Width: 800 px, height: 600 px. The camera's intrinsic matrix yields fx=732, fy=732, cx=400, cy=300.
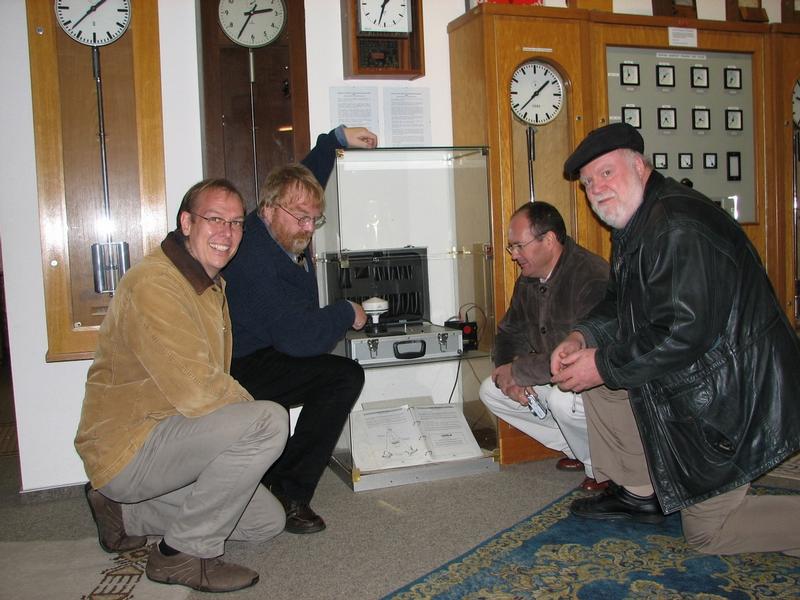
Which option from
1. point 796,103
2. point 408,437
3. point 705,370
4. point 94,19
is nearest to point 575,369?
point 705,370

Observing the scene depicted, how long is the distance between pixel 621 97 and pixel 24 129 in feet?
8.61

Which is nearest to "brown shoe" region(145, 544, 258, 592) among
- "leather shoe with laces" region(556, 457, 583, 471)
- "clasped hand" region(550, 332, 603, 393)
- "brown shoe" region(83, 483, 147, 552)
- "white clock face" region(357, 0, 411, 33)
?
"brown shoe" region(83, 483, 147, 552)

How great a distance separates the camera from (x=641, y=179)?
7.42 ft

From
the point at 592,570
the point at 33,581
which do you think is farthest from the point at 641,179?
the point at 33,581

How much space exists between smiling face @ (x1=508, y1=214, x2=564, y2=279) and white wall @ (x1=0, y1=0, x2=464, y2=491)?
1401mm

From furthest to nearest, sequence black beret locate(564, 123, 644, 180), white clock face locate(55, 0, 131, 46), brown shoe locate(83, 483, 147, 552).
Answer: white clock face locate(55, 0, 131, 46) < brown shoe locate(83, 483, 147, 552) < black beret locate(564, 123, 644, 180)

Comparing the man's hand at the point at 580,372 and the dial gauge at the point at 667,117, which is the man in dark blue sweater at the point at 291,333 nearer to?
the man's hand at the point at 580,372

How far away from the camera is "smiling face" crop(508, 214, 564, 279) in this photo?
2.96 m

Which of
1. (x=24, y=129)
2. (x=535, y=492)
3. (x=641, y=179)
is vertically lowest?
(x=535, y=492)

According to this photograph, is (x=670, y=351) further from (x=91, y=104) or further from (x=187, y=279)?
(x=91, y=104)

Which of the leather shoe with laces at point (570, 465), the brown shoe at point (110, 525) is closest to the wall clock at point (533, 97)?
the leather shoe with laces at point (570, 465)

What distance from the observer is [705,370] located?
6.73ft

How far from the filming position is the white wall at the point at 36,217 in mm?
2961

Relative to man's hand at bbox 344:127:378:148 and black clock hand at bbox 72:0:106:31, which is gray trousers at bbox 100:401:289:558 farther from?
black clock hand at bbox 72:0:106:31
